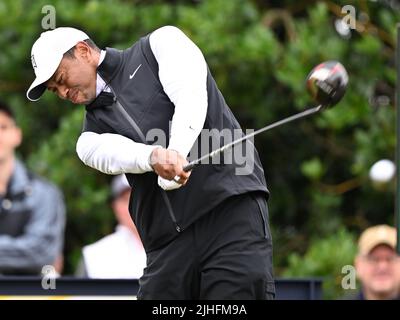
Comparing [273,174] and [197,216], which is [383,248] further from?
[273,174]

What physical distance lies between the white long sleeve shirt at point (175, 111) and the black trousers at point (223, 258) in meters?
0.37

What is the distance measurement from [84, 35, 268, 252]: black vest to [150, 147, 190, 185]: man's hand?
18 centimetres

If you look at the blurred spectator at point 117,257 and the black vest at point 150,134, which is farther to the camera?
the blurred spectator at point 117,257

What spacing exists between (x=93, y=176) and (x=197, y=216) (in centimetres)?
582

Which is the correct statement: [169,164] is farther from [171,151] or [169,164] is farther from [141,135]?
[141,135]

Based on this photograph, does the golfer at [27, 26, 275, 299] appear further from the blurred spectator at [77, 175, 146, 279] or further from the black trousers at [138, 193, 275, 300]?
the blurred spectator at [77, 175, 146, 279]

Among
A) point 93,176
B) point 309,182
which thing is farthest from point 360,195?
point 93,176

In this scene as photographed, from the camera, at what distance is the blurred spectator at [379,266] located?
7797 mm

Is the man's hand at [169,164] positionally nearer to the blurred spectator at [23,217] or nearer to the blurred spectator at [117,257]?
the blurred spectator at [117,257]

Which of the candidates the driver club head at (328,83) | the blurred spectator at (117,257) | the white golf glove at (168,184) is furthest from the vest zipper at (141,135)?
the blurred spectator at (117,257)

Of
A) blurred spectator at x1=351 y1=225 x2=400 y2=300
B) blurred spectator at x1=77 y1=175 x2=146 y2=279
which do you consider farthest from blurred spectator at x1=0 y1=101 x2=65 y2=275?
blurred spectator at x1=351 y1=225 x2=400 y2=300

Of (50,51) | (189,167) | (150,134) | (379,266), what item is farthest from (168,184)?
(379,266)

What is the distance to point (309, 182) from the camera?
11.7 metres

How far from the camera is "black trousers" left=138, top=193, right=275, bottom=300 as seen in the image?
18.5 ft
